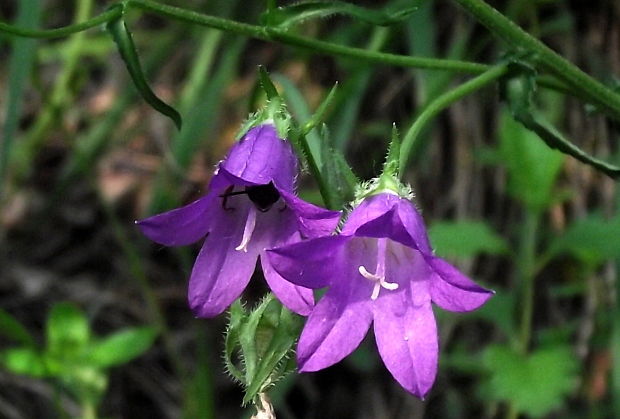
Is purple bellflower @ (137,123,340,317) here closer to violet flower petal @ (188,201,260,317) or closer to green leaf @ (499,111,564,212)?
violet flower petal @ (188,201,260,317)

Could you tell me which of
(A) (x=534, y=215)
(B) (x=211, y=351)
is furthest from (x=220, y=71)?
(A) (x=534, y=215)

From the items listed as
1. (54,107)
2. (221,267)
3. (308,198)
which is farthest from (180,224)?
(54,107)

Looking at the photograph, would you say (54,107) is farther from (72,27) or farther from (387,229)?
(387,229)

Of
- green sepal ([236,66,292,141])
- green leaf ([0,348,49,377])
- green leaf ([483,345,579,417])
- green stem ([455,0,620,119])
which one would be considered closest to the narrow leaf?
green stem ([455,0,620,119])

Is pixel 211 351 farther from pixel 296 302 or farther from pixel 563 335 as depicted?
pixel 296 302

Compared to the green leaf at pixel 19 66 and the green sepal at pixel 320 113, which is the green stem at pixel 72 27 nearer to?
the green sepal at pixel 320 113
